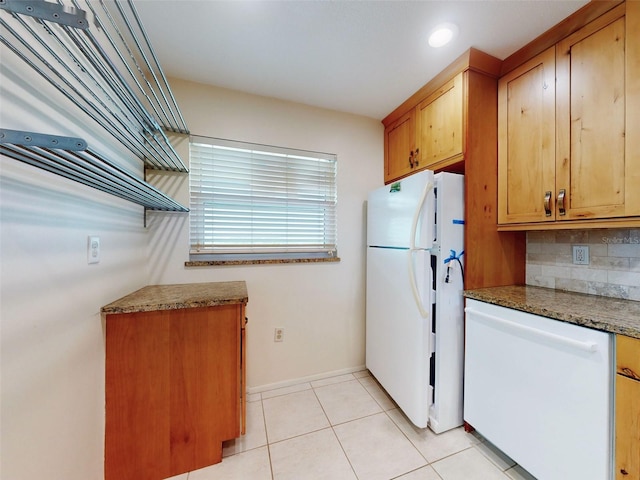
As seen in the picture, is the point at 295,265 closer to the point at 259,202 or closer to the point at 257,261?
the point at 257,261

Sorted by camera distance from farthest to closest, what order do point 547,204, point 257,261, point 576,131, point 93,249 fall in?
1. point 257,261
2. point 547,204
3. point 576,131
4. point 93,249

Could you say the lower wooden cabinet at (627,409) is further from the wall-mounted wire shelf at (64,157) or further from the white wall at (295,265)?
the wall-mounted wire shelf at (64,157)

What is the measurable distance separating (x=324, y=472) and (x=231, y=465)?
1.64 ft

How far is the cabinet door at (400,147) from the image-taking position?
1.95m

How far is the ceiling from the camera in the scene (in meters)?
1.20

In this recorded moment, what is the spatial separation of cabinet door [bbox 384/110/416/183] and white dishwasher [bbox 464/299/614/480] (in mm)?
1165

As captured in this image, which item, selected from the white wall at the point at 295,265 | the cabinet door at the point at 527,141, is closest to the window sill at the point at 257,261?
the white wall at the point at 295,265

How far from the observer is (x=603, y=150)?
1.17m

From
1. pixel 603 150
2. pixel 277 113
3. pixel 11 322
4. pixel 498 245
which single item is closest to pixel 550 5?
pixel 603 150

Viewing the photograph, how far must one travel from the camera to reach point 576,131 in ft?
4.13

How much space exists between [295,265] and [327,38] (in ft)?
5.00

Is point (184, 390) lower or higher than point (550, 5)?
lower

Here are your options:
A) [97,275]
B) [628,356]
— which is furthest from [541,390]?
[97,275]

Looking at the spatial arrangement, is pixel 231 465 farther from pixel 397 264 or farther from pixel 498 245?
pixel 498 245
